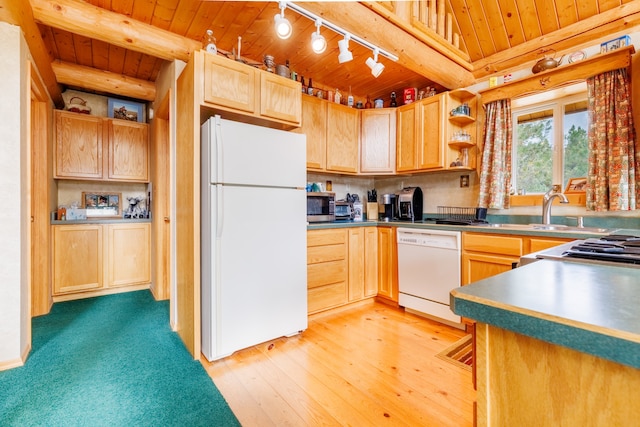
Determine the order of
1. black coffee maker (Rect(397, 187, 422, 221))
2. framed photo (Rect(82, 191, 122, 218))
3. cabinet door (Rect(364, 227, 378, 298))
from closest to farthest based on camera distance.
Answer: cabinet door (Rect(364, 227, 378, 298))
black coffee maker (Rect(397, 187, 422, 221))
framed photo (Rect(82, 191, 122, 218))

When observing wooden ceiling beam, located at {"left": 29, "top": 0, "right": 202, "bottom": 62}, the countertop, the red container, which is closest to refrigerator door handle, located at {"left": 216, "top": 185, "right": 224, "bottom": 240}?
wooden ceiling beam, located at {"left": 29, "top": 0, "right": 202, "bottom": 62}

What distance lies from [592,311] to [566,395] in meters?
0.15

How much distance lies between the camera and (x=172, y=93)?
2.58 metres

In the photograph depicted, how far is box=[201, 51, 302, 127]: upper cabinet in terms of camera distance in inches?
83.4

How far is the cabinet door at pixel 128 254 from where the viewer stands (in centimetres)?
355

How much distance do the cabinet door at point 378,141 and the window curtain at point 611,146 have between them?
5.65 ft

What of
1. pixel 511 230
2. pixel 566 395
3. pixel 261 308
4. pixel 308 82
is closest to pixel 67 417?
pixel 261 308

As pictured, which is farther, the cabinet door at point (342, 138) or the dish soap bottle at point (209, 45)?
the cabinet door at point (342, 138)

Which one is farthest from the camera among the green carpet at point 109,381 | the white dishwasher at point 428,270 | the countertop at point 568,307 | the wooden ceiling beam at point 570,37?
the white dishwasher at point 428,270

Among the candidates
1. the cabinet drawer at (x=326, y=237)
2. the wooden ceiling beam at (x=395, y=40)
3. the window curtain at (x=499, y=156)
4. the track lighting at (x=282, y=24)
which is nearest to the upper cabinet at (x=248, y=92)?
the track lighting at (x=282, y=24)

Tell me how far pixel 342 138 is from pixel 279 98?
3.84 feet

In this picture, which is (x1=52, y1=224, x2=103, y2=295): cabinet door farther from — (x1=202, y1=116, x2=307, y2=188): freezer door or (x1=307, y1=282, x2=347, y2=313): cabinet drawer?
(x1=307, y1=282, x2=347, y2=313): cabinet drawer

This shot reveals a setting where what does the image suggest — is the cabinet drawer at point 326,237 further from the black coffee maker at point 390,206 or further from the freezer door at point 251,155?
the black coffee maker at point 390,206

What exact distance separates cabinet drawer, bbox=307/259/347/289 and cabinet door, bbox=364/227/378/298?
324 millimetres
